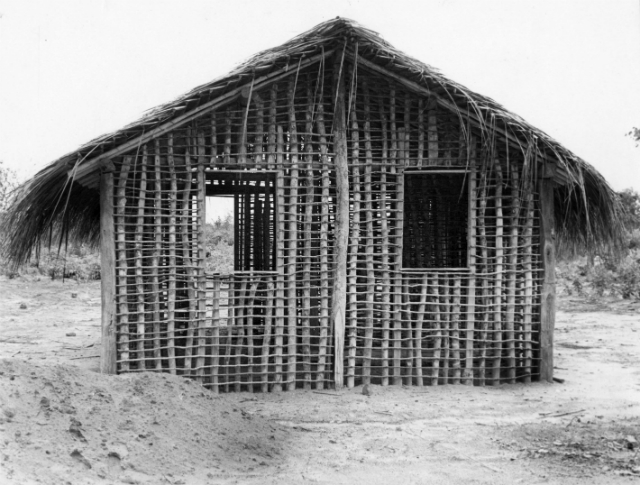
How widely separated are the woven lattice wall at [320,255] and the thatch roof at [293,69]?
0.21m

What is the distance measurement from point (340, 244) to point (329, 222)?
0.27m

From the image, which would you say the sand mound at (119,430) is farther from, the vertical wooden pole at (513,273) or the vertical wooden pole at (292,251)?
the vertical wooden pole at (513,273)

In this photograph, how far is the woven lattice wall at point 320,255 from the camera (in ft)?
20.5

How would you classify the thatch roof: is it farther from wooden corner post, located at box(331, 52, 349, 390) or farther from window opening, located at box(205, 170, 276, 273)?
window opening, located at box(205, 170, 276, 273)

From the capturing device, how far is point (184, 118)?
6.12 meters

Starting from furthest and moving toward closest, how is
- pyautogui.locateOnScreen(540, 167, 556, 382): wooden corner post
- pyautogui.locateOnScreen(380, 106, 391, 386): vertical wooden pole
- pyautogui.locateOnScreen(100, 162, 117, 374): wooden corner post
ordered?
pyautogui.locateOnScreen(540, 167, 556, 382): wooden corner post, pyautogui.locateOnScreen(380, 106, 391, 386): vertical wooden pole, pyautogui.locateOnScreen(100, 162, 117, 374): wooden corner post

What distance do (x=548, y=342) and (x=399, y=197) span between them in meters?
2.31

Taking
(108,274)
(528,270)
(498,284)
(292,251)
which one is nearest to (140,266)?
(108,274)

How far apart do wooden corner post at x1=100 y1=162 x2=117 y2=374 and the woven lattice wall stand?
8 centimetres

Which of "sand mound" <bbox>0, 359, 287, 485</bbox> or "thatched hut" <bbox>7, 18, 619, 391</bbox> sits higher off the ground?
"thatched hut" <bbox>7, 18, 619, 391</bbox>

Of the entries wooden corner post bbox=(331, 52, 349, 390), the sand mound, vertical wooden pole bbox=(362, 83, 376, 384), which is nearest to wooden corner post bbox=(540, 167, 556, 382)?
vertical wooden pole bbox=(362, 83, 376, 384)

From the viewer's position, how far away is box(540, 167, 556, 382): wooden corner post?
22.1ft

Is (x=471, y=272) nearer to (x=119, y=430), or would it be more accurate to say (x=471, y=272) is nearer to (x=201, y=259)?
(x=201, y=259)

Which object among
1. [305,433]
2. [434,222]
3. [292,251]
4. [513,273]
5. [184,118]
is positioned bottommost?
[305,433]
